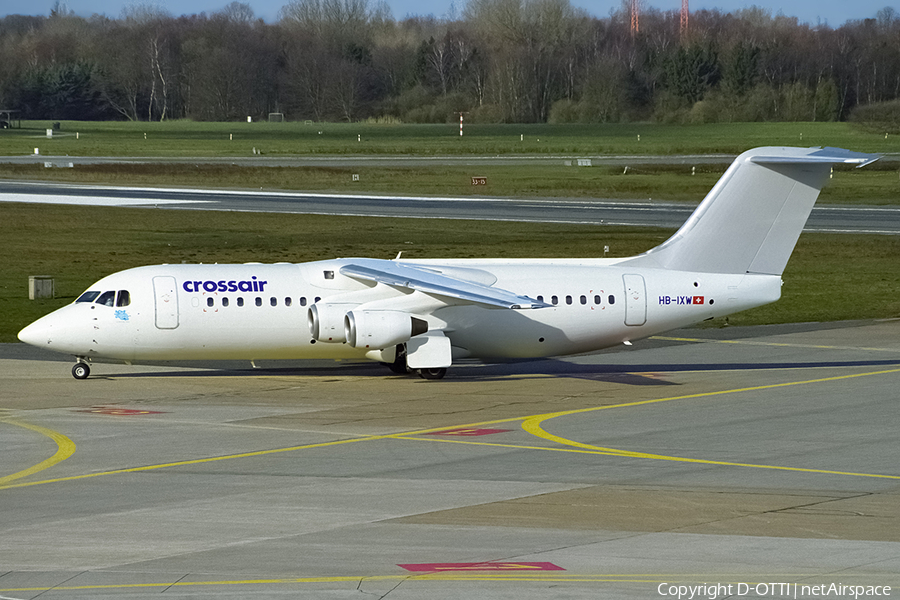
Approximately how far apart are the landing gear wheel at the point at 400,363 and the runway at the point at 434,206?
128 feet

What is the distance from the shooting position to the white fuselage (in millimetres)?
31906

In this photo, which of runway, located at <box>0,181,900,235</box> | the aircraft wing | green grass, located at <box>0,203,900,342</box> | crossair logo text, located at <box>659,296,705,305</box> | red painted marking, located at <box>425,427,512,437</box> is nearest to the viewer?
red painted marking, located at <box>425,427,512,437</box>

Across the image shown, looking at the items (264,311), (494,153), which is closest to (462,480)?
(264,311)

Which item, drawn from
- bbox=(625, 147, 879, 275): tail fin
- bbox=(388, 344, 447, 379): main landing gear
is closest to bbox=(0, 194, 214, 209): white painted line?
bbox=(388, 344, 447, 379): main landing gear

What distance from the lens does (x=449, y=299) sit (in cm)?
3161

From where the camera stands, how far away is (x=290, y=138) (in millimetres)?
156625

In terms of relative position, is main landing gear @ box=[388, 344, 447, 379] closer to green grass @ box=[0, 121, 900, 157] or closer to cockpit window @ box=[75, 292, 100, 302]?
cockpit window @ box=[75, 292, 100, 302]

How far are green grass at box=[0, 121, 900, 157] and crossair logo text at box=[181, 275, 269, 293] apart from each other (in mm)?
93723

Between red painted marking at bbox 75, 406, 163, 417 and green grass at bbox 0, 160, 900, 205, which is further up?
green grass at bbox 0, 160, 900, 205

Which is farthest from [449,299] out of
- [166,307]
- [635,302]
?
[166,307]

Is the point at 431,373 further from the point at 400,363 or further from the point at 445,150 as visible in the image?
the point at 445,150

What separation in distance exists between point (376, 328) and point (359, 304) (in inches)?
48.9

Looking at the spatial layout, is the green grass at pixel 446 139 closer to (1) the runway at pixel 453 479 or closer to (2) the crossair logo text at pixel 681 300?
(2) the crossair logo text at pixel 681 300

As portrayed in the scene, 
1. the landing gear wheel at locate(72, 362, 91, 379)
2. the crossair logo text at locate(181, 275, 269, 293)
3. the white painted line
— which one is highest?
the white painted line
